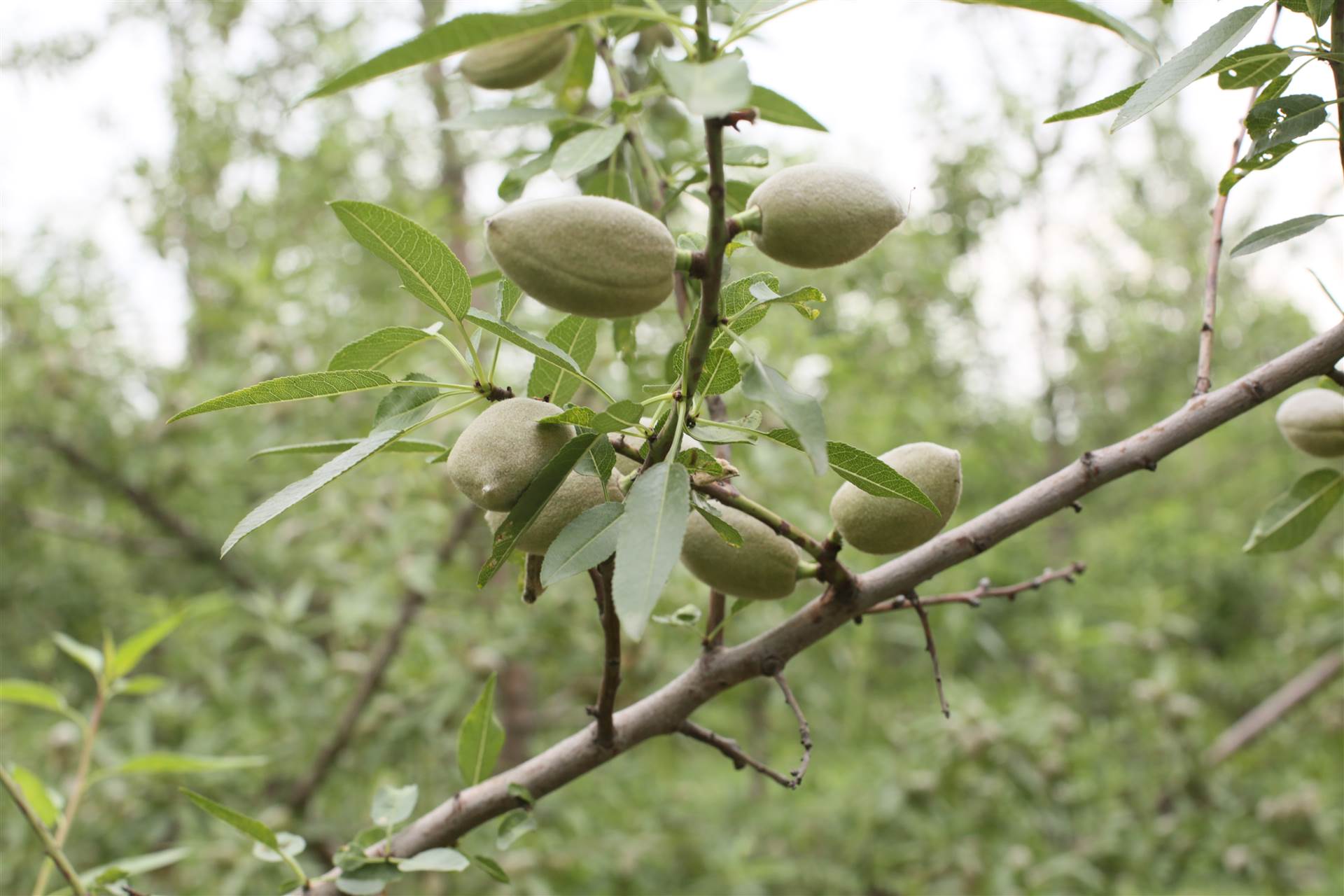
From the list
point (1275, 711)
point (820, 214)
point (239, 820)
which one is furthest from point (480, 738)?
point (1275, 711)

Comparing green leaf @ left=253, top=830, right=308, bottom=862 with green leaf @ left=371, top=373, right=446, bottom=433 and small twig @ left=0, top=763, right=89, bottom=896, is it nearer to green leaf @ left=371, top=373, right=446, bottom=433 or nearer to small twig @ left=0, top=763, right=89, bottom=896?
small twig @ left=0, top=763, right=89, bottom=896

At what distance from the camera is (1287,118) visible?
673 millimetres

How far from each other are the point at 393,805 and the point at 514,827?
0.12 metres

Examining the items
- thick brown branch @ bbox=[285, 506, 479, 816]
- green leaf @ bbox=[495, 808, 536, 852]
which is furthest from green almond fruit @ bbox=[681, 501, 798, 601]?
thick brown branch @ bbox=[285, 506, 479, 816]

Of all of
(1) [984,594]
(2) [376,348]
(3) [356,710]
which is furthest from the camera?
(3) [356,710]

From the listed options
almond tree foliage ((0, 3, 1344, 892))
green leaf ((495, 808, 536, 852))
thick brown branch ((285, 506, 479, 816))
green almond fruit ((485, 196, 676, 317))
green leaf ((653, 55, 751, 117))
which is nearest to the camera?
green leaf ((653, 55, 751, 117))

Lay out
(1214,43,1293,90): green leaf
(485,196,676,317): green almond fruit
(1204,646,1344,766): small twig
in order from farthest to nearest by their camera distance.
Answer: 1. (1204,646,1344,766): small twig
2. (1214,43,1293,90): green leaf
3. (485,196,676,317): green almond fruit

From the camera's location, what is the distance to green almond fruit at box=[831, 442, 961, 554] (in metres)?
0.66

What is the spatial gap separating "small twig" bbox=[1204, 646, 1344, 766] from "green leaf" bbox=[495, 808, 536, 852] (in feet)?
6.64

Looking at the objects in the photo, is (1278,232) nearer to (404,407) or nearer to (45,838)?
(404,407)

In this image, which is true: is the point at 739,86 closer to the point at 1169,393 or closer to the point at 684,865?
the point at 684,865

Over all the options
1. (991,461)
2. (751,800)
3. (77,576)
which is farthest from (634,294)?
(77,576)

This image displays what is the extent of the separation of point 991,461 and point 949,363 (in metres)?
0.37

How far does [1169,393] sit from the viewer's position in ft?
11.2
